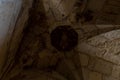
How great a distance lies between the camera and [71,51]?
10.8 feet

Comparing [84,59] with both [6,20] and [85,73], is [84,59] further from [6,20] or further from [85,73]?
[6,20]

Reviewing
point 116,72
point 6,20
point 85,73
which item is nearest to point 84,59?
point 85,73

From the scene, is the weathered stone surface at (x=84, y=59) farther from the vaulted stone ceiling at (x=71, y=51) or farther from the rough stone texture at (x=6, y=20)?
the rough stone texture at (x=6, y=20)

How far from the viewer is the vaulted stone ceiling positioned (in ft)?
10.3

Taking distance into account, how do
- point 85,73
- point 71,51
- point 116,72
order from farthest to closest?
point 71,51 → point 85,73 → point 116,72

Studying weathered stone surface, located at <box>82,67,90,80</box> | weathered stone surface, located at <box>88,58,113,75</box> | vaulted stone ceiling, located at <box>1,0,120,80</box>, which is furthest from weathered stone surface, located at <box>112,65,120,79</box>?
weathered stone surface, located at <box>82,67,90,80</box>

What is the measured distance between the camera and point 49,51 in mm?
3332

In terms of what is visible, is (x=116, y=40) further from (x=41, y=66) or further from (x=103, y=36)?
(x=41, y=66)

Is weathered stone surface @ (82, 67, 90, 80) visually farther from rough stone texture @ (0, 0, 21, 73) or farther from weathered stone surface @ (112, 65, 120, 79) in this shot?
rough stone texture @ (0, 0, 21, 73)

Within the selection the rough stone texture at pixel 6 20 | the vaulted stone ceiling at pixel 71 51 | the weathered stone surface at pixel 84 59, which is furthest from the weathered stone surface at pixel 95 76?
the rough stone texture at pixel 6 20

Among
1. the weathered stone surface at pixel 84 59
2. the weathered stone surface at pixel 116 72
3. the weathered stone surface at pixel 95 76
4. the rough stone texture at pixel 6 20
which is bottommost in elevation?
the weathered stone surface at pixel 95 76

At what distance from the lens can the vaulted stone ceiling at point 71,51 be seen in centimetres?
315

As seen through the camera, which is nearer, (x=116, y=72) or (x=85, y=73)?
(x=116, y=72)

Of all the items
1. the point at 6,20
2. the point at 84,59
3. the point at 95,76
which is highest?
the point at 6,20
